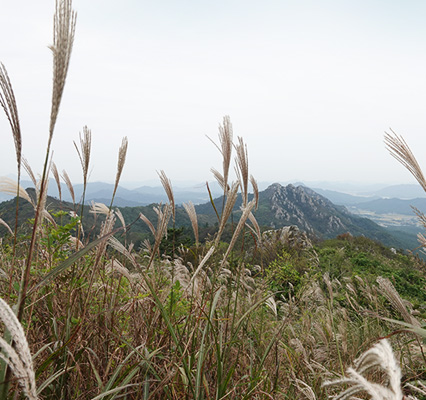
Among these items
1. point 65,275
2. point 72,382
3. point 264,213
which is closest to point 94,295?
point 65,275

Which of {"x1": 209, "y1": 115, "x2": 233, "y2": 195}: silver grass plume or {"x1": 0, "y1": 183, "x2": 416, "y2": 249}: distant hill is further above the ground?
{"x1": 209, "y1": 115, "x2": 233, "y2": 195}: silver grass plume

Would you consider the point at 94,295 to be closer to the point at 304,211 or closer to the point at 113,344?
the point at 113,344

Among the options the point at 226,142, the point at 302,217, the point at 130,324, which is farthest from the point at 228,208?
the point at 302,217

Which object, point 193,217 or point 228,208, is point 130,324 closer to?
point 193,217

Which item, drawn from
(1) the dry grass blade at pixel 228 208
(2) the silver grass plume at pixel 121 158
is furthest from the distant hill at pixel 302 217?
(1) the dry grass blade at pixel 228 208

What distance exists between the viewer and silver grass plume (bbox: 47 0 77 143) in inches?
27.3

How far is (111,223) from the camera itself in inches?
58.4

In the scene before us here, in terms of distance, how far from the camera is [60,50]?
695 millimetres

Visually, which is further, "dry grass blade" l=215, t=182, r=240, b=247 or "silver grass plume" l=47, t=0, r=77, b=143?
"dry grass blade" l=215, t=182, r=240, b=247

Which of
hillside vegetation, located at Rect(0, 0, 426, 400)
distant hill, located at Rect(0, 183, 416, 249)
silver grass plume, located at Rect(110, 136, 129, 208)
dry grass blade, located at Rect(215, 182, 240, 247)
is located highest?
silver grass plume, located at Rect(110, 136, 129, 208)

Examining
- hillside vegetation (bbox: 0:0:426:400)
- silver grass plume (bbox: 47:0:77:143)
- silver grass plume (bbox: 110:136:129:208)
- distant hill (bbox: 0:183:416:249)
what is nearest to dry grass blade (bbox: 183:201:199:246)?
hillside vegetation (bbox: 0:0:426:400)

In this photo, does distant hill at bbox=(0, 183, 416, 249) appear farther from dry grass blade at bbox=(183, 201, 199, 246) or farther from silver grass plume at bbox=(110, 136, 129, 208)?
silver grass plume at bbox=(110, 136, 129, 208)

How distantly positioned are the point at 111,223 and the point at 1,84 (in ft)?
2.87

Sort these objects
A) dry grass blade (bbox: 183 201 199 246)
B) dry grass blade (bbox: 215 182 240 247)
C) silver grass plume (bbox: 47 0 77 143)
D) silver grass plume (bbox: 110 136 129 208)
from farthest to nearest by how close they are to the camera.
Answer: dry grass blade (bbox: 183 201 199 246), silver grass plume (bbox: 110 136 129 208), dry grass blade (bbox: 215 182 240 247), silver grass plume (bbox: 47 0 77 143)
